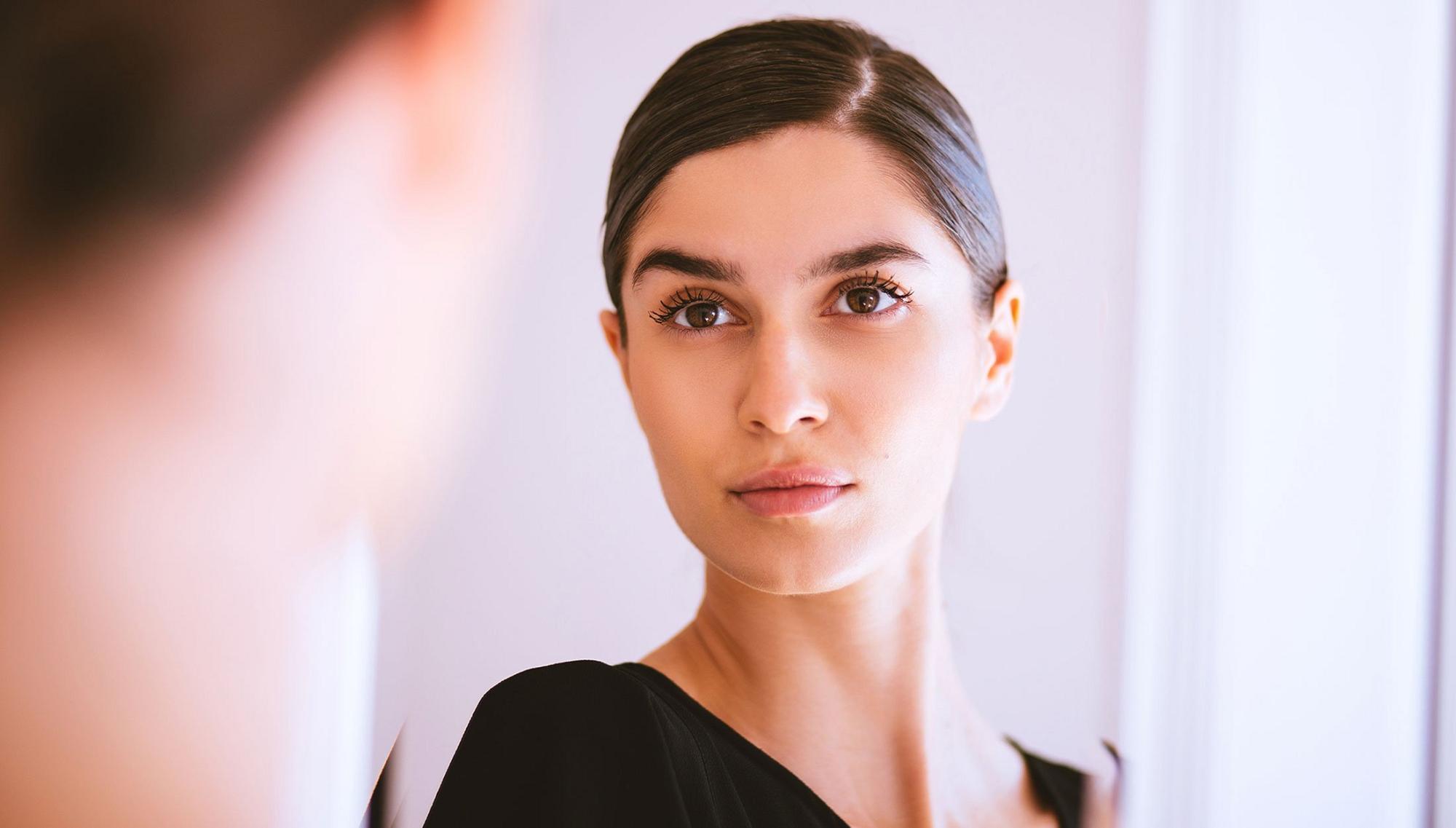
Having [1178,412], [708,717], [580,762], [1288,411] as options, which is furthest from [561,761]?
[1288,411]

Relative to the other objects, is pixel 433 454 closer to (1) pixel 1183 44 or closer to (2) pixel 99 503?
(2) pixel 99 503

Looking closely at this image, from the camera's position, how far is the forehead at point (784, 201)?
2.90 feet

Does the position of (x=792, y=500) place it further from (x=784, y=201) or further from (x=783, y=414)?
(x=784, y=201)

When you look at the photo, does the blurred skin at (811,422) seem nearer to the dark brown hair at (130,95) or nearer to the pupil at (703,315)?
the pupil at (703,315)

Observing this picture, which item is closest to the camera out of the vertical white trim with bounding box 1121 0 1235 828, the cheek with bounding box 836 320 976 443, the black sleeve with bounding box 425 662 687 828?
the black sleeve with bounding box 425 662 687 828

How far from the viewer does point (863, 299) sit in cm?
91

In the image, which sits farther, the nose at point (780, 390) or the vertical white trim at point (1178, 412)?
the vertical white trim at point (1178, 412)

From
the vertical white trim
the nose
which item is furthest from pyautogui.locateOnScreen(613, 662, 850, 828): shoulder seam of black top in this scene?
the vertical white trim

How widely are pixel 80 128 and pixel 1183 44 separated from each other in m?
1.03

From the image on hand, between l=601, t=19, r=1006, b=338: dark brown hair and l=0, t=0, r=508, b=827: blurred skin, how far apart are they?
0.49ft

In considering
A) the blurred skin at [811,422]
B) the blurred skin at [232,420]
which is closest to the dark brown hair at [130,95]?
the blurred skin at [232,420]

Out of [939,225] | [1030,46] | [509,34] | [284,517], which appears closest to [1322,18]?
[1030,46]

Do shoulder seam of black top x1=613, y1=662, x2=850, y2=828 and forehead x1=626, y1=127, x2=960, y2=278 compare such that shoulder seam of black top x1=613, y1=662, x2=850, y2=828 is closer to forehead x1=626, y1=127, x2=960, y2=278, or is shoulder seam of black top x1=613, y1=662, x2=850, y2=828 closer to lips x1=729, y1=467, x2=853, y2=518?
lips x1=729, y1=467, x2=853, y2=518

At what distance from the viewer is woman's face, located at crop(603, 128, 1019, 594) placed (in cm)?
88
